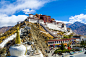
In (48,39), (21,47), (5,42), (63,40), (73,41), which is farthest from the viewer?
(73,41)

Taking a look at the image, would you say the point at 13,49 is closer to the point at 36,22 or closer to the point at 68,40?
the point at 68,40

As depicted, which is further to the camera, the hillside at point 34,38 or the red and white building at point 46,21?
the red and white building at point 46,21

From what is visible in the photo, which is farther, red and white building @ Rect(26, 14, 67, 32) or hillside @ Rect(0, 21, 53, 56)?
red and white building @ Rect(26, 14, 67, 32)

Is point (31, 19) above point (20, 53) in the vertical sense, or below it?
above

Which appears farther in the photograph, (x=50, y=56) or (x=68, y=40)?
(x=68, y=40)

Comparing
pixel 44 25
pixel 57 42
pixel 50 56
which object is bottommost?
pixel 50 56

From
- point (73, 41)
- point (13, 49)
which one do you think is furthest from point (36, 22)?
point (13, 49)

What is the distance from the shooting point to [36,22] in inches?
2603

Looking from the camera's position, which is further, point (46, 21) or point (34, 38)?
point (46, 21)

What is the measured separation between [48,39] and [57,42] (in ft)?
19.5

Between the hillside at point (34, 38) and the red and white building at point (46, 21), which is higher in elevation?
the red and white building at point (46, 21)

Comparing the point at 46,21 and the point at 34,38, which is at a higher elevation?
the point at 46,21

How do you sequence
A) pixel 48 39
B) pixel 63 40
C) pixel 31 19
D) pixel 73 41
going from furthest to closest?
pixel 31 19
pixel 73 41
pixel 63 40
pixel 48 39

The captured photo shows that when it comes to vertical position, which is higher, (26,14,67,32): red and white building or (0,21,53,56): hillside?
(26,14,67,32): red and white building
